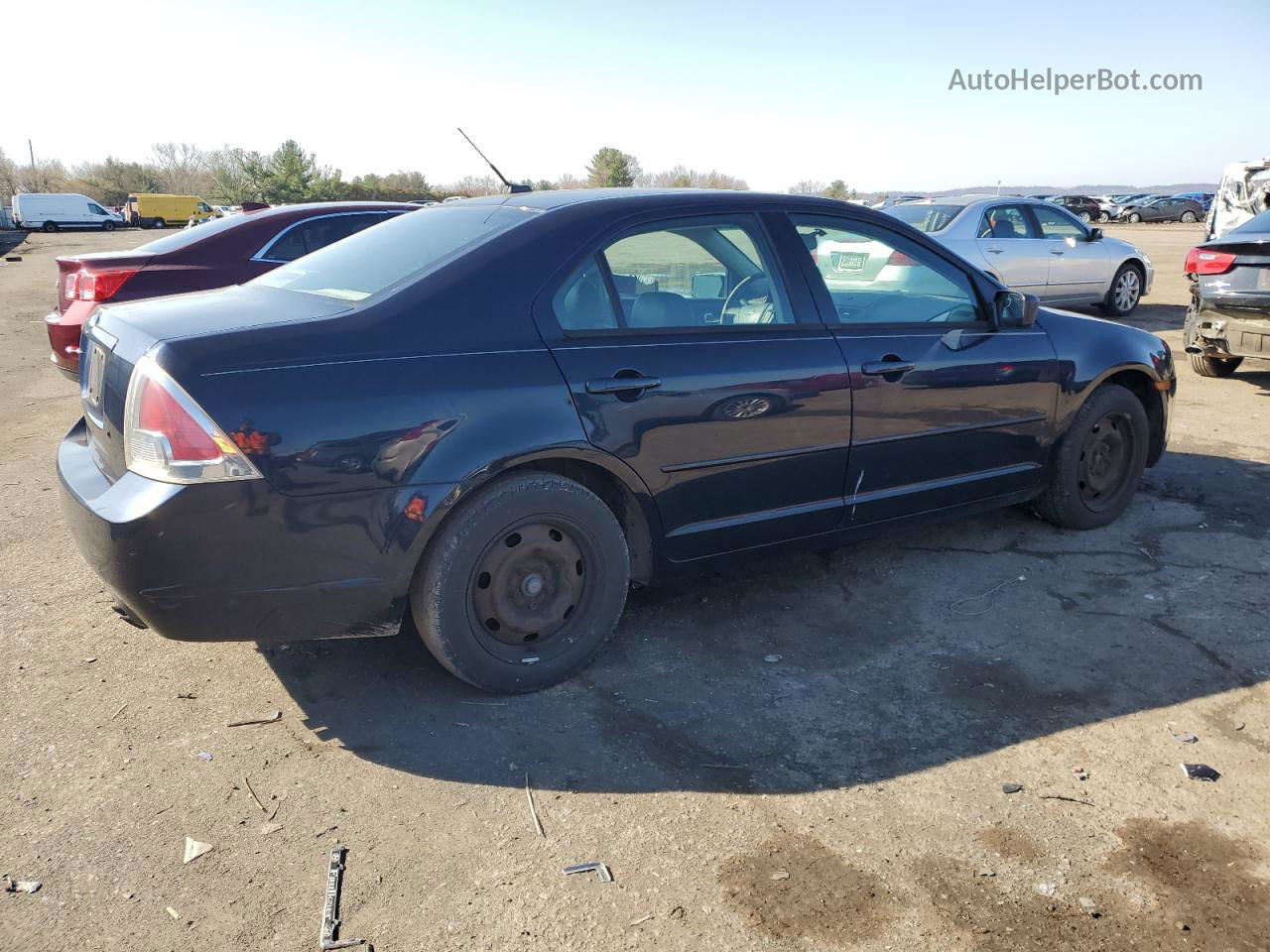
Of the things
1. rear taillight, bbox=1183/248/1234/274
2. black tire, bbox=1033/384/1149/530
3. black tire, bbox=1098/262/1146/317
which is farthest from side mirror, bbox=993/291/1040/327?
black tire, bbox=1098/262/1146/317

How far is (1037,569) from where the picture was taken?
4.55 meters

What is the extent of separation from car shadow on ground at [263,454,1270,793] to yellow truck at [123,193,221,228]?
217ft

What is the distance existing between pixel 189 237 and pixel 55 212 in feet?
199

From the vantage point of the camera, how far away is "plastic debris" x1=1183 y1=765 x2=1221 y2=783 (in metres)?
2.94

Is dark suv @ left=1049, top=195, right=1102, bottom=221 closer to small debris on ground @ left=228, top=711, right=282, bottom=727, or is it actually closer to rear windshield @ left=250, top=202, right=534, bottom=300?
rear windshield @ left=250, top=202, right=534, bottom=300

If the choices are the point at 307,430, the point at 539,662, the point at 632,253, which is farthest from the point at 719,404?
the point at 307,430

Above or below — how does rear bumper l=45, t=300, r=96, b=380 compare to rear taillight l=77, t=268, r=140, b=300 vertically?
below

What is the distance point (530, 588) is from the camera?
3.28m

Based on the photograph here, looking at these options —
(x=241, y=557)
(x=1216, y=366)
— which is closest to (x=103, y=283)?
(x=241, y=557)

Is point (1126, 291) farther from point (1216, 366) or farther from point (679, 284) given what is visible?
point (679, 284)

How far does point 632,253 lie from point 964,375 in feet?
5.38

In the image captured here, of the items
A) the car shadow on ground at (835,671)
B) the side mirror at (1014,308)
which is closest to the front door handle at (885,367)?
the side mirror at (1014,308)

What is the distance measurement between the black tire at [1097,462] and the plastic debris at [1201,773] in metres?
2.03

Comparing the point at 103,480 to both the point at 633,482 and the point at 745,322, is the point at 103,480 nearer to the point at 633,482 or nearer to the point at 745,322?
the point at 633,482
